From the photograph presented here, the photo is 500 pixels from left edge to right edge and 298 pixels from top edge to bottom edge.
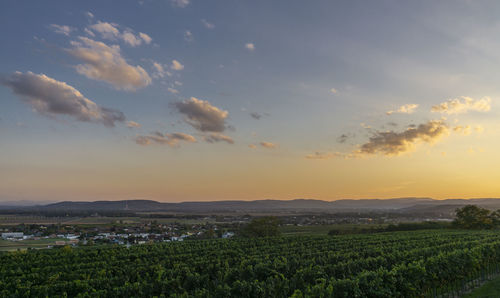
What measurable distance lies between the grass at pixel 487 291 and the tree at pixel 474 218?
7579 centimetres

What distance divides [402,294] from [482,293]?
21.9 ft

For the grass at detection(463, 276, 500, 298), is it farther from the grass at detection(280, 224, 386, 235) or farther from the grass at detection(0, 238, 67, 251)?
the grass at detection(0, 238, 67, 251)

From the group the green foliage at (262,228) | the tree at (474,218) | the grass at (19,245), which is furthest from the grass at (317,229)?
the grass at (19,245)

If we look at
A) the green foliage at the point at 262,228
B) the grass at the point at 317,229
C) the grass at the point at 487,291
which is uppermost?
the grass at the point at 487,291

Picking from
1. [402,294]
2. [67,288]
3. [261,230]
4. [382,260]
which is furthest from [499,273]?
[261,230]

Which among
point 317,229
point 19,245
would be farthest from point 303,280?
point 317,229

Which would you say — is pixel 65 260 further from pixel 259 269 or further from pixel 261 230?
pixel 261 230

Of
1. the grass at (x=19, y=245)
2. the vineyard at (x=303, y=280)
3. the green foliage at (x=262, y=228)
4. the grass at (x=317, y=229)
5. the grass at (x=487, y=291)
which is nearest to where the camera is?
the vineyard at (x=303, y=280)

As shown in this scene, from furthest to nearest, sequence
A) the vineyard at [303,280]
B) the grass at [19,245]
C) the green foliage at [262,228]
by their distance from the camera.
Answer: the green foliage at [262,228] → the grass at [19,245] → the vineyard at [303,280]

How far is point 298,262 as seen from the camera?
27578 mm

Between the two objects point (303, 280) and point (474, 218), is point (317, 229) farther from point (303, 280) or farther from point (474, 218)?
point (303, 280)

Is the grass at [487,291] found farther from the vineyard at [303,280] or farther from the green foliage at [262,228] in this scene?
the green foliage at [262,228]

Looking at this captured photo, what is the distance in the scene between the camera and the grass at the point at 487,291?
19070 millimetres

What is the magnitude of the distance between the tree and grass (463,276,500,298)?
75.8m
